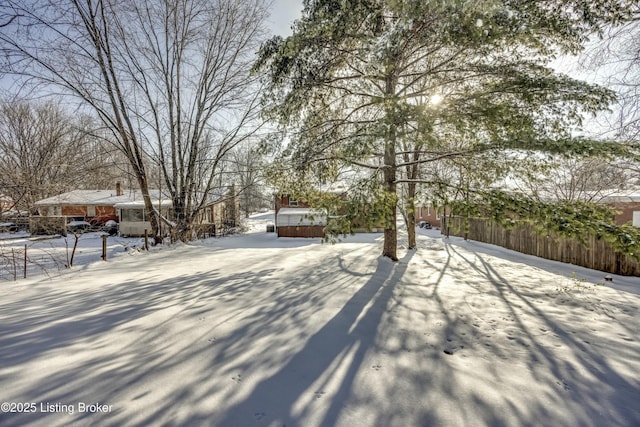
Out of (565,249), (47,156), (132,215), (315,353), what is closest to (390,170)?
(315,353)

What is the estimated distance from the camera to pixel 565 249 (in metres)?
9.50

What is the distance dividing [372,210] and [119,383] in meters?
4.08

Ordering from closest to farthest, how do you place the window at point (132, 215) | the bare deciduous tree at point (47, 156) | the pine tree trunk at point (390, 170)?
the pine tree trunk at point (390, 170)
the bare deciduous tree at point (47, 156)
the window at point (132, 215)

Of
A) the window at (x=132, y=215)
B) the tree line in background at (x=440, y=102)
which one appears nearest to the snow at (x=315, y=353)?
the tree line in background at (x=440, y=102)

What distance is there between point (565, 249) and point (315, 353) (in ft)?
34.9

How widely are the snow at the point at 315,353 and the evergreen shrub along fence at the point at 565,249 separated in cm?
173

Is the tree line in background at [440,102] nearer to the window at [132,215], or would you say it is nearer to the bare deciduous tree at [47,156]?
the bare deciduous tree at [47,156]

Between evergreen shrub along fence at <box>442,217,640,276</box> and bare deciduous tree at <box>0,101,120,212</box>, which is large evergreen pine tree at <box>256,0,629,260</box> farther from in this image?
bare deciduous tree at <box>0,101,120,212</box>

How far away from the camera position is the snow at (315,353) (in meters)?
2.22

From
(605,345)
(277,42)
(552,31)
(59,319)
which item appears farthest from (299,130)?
(605,345)

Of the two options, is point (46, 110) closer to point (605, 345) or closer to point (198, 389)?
point (198, 389)

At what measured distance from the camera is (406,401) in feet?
7.77

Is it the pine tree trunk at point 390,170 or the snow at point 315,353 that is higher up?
the pine tree trunk at point 390,170

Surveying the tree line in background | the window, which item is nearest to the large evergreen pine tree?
the tree line in background
